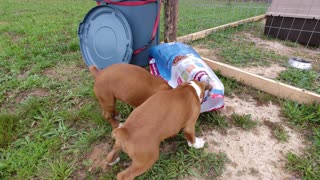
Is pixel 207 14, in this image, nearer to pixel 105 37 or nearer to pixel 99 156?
pixel 105 37

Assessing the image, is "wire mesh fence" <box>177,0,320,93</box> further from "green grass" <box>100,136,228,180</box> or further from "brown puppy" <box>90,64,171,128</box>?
"brown puppy" <box>90,64,171,128</box>

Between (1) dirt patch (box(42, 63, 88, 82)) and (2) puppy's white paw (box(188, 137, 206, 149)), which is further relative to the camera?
(1) dirt patch (box(42, 63, 88, 82))

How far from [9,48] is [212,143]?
10.8 feet

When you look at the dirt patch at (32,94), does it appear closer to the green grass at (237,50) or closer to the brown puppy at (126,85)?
the brown puppy at (126,85)

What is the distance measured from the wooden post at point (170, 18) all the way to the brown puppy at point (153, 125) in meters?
1.59

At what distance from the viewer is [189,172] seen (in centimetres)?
154

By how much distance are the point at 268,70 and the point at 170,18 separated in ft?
4.66

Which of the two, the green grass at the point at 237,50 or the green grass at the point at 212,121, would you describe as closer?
the green grass at the point at 212,121

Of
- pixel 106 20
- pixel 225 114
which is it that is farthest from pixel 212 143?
pixel 106 20

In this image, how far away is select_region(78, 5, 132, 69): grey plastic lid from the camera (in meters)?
2.26

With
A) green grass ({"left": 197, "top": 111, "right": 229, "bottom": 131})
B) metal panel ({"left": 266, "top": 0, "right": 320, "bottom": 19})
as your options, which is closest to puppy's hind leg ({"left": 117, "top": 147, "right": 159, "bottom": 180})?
green grass ({"left": 197, "top": 111, "right": 229, "bottom": 131})

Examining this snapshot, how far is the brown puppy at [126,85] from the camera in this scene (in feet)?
5.52

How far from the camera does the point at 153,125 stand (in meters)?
1.31

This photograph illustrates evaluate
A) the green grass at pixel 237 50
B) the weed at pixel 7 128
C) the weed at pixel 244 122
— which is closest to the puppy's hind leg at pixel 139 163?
the weed at pixel 244 122
